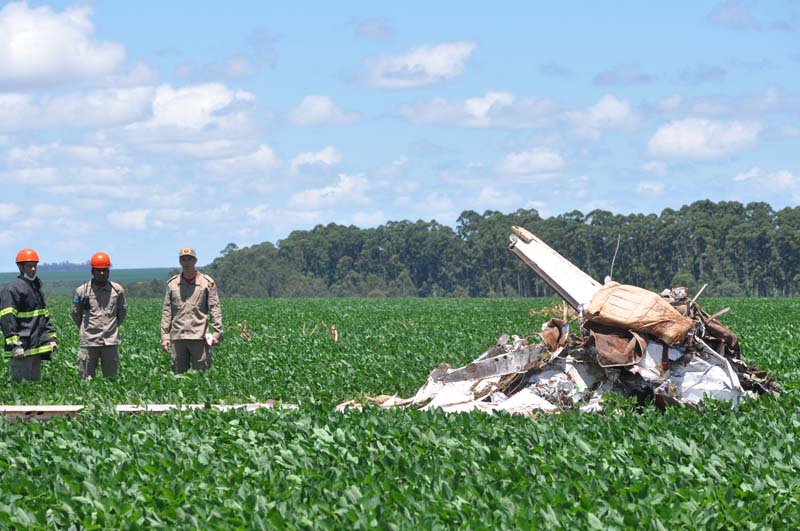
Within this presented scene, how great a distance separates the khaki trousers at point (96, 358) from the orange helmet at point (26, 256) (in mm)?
1379

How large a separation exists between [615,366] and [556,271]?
7.40 ft

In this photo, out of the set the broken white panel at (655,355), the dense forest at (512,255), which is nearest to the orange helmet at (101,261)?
the broken white panel at (655,355)

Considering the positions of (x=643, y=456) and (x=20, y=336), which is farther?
(x=20, y=336)

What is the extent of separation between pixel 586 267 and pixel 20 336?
10416cm

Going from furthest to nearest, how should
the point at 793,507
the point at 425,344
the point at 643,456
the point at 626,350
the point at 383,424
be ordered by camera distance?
1. the point at 425,344
2. the point at 626,350
3. the point at 383,424
4. the point at 643,456
5. the point at 793,507

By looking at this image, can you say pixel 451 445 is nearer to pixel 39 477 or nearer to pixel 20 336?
pixel 39 477

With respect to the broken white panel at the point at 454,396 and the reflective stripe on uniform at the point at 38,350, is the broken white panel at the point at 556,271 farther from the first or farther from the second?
the reflective stripe on uniform at the point at 38,350

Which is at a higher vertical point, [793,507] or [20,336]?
[20,336]

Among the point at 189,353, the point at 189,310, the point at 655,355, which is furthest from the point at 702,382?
the point at 189,353

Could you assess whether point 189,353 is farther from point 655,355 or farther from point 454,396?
point 655,355

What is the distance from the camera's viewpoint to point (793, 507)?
21.5 feet

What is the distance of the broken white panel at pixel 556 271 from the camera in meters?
12.7

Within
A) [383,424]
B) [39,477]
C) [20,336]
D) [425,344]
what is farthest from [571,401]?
[425,344]

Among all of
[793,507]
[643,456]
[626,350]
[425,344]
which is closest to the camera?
[793,507]
